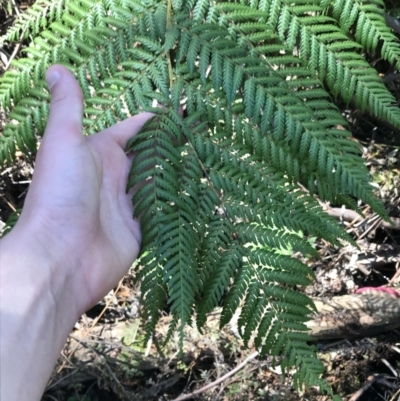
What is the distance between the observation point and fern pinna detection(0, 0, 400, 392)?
5.41 ft

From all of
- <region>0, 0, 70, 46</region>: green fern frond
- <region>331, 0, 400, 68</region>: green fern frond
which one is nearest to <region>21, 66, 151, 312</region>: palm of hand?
<region>0, 0, 70, 46</region>: green fern frond

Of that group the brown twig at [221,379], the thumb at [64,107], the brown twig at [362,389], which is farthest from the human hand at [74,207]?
the brown twig at [362,389]

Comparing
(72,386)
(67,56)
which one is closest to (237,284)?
(67,56)

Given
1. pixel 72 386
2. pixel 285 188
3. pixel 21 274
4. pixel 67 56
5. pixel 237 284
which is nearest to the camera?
pixel 21 274

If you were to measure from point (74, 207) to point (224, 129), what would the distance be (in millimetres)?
623

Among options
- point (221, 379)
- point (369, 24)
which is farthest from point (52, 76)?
point (221, 379)

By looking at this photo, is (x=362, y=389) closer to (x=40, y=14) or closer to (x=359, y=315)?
(x=359, y=315)

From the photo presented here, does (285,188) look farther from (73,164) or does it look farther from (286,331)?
(73,164)

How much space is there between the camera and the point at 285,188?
69.9 inches

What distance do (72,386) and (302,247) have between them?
184 centimetres

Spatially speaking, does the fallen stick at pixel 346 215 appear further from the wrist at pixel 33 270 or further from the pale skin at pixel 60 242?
the wrist at pixel 33 270

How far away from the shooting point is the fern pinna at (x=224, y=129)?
1647mm

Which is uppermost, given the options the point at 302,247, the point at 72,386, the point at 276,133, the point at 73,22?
the point at 73,22

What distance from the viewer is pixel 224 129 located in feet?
6.02
